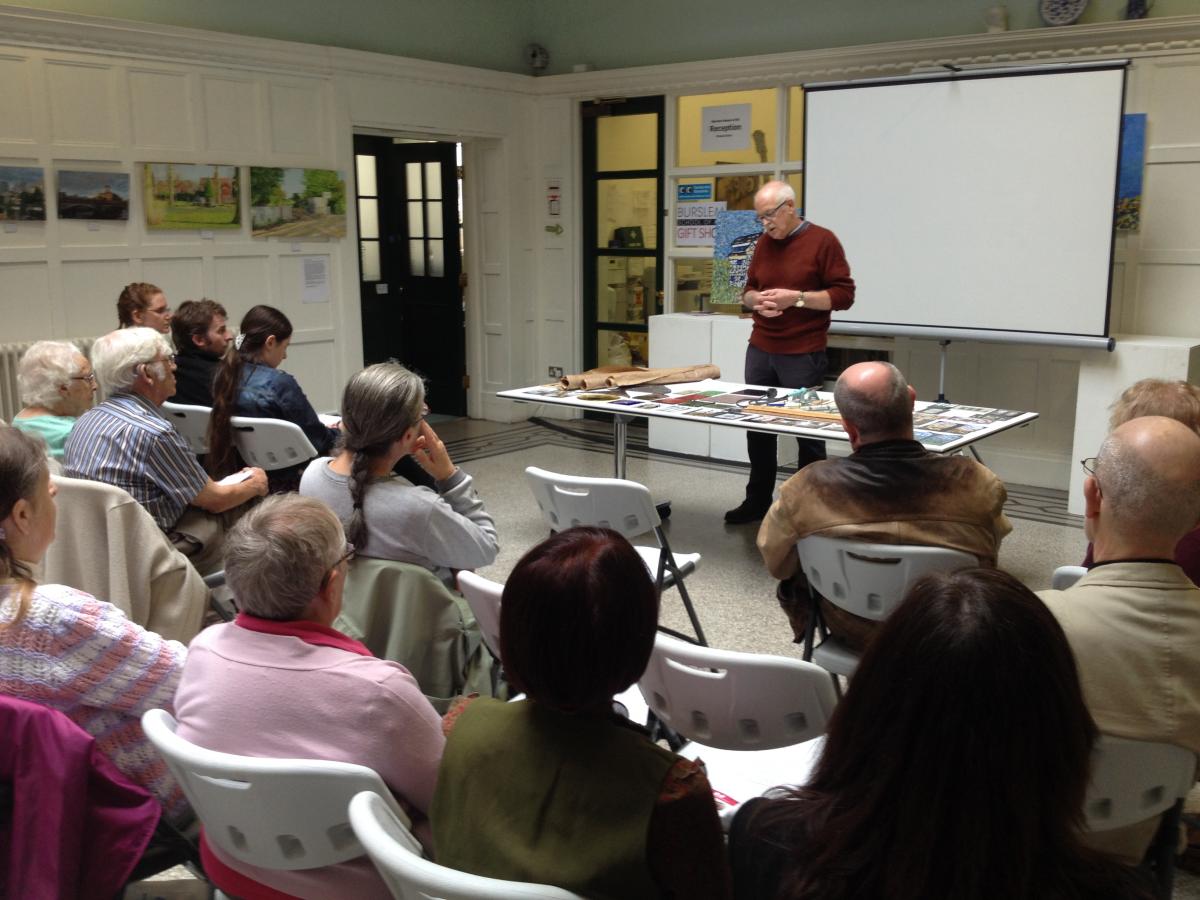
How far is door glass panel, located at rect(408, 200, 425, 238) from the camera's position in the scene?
877cm

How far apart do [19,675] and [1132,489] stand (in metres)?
1.91

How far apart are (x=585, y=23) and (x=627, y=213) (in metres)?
1.48

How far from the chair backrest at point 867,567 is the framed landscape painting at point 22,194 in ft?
15.9

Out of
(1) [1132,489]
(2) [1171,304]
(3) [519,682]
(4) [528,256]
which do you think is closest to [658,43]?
(4) [528,256]

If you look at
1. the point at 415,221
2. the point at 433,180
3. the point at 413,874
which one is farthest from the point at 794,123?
the point at 413,874

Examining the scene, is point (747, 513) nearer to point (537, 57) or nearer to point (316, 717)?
point (316, 717)

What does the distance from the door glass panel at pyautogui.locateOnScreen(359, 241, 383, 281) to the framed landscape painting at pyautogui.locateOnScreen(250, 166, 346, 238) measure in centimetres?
146

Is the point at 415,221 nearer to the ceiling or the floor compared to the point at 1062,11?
nearer to the floor

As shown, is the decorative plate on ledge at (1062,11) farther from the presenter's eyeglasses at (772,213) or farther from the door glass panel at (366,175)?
the door glass panel at (366,175)

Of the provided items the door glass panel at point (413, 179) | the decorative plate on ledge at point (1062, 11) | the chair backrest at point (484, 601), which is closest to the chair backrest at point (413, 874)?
the chair backrest at point (484, 601)

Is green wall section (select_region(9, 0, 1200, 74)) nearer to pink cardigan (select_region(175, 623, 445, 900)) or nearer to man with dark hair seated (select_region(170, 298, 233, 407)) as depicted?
man with dark hair seated (select_region(170, 298, 233, 407))

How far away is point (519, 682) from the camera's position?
1.40 metres

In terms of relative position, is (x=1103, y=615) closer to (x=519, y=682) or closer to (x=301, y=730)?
(x=519, y=682)

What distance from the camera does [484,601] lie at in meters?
2.43
